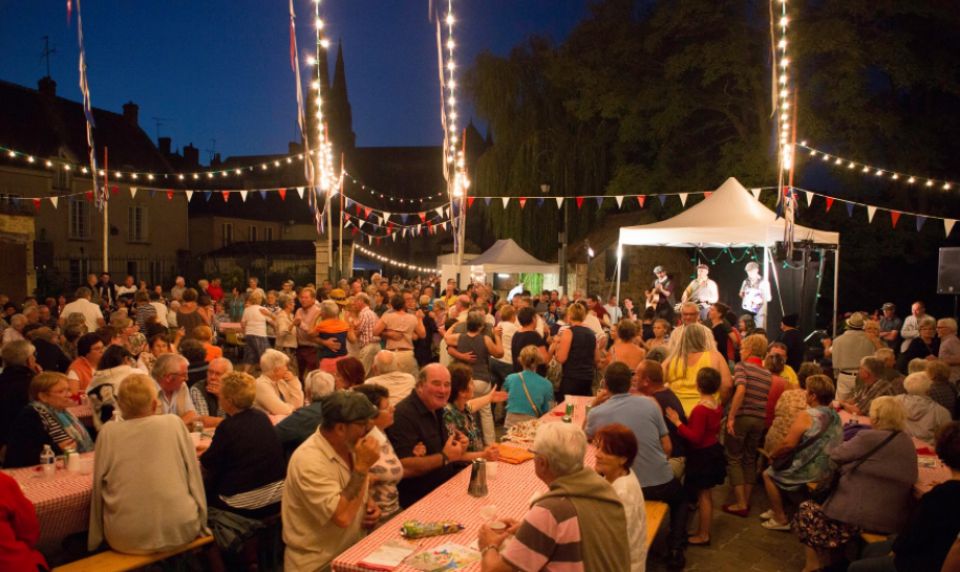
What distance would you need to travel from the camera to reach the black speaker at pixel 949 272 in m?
11.4

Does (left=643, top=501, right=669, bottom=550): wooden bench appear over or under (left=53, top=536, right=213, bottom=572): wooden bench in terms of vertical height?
under

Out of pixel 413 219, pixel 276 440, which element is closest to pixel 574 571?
pixel 276 440

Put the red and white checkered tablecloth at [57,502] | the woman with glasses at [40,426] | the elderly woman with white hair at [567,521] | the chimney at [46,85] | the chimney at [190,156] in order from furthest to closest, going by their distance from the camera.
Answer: the chimney at [190,156] → the chimney at [46,85] → the woman with glasses at [40,426] → the red and white checkered tablecloth at [57,502] → the elderly woman with white hair at [567,521]

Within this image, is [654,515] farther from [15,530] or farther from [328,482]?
[15,530]

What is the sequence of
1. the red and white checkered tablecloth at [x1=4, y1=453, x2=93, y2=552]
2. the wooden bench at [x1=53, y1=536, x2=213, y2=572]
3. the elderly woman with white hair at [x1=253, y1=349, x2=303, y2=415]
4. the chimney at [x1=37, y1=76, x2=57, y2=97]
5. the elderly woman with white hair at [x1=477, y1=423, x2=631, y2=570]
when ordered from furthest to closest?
1. the chimney at [x1=37, y1=76, x2=57, y2=97]
2. the elderly woman with white hair at [x1=253, y1=349, x2=303, y2=415]
3. the red and white checkered tablecloth at [x1=4, y1=453, x2=93, y2=552]
4. the wooden bench at [x1=53, y1=536, x2=213, y2=572]
5. the elderly woman with white hair at [x1=477, y1=423, x2=631, y2=570]

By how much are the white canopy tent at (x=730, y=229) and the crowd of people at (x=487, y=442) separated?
3.84 metres

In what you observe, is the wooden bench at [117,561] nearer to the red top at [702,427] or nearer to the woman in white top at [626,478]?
the woman in white top at [626,478]

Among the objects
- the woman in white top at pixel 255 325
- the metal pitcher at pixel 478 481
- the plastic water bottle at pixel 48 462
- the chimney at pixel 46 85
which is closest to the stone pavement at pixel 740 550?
the metal pitcher at pixel 478 481

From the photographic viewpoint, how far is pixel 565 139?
19.6m

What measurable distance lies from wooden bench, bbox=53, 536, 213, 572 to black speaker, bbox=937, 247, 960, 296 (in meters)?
12.5

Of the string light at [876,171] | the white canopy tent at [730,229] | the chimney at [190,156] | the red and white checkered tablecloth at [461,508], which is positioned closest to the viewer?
the red and white checkered tablecloth at [461,508]

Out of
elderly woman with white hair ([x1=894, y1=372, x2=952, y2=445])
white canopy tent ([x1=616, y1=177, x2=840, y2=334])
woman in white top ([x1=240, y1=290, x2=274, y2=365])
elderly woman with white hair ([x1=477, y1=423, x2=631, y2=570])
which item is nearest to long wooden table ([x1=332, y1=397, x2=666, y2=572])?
elderly woman with white hair ([x1=477, y1=423, x2=631, y2=570])

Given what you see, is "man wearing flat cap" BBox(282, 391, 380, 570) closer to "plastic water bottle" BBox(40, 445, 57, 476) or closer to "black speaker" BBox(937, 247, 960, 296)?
"plastic water bottle" BBox(40, 445, 57, 476)

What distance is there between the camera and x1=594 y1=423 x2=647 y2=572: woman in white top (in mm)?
2904
